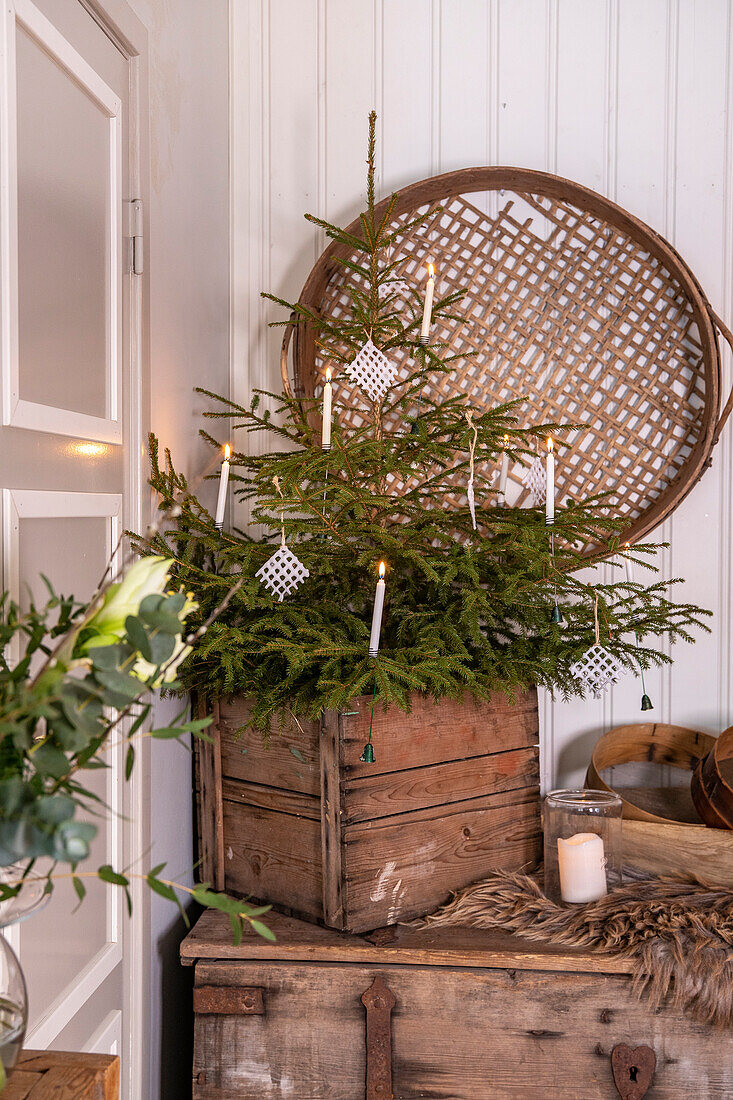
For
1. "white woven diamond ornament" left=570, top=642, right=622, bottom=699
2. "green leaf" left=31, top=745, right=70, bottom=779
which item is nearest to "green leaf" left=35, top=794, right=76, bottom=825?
"green leaf" left=31, top=745, right=70, bottom=779

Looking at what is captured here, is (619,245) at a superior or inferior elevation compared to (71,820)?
superior

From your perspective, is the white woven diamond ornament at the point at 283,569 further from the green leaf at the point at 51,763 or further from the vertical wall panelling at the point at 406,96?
the vertical wall panelling at the point at 406,96

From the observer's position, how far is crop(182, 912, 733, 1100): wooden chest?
3.71ft

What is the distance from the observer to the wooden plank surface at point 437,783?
118 centimetres

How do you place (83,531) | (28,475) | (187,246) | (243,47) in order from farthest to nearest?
(243,47) → (187,246) → (83,531) → (28,475)

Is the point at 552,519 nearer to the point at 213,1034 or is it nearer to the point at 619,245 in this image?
the point at 619,245

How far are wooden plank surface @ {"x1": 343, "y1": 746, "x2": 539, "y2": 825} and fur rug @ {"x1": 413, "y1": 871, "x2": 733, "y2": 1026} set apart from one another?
138 mm

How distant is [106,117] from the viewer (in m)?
1.07

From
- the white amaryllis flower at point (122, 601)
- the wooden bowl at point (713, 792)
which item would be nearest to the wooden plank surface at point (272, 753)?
the wooden bowl at point (713, 792)

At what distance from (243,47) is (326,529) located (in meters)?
1.08

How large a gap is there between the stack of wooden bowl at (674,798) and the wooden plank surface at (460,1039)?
0.24 meters

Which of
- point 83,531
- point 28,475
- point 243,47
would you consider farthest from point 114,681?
point 243,47

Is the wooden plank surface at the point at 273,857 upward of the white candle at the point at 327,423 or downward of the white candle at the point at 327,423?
downward

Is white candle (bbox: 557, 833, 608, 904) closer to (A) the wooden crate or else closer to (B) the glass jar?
(B) the glass jar
